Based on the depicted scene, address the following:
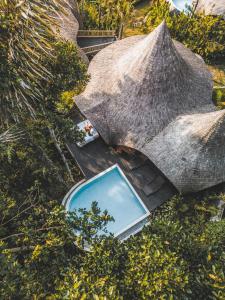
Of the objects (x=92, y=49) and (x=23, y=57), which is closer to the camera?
(x=23, y=57)

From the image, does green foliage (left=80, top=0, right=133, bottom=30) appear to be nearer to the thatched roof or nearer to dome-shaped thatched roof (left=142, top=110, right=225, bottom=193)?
the thatched roof

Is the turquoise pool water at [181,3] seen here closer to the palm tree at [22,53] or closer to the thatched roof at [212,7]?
the thatched roof at [212,7]

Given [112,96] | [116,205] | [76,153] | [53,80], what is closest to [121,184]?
[116,205]

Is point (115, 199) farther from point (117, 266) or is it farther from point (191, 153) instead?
point (117, 266)

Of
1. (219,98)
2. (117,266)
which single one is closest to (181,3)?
(219,98)

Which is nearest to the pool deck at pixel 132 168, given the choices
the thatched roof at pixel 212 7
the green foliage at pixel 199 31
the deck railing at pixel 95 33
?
the deck railing at pixel 95 33

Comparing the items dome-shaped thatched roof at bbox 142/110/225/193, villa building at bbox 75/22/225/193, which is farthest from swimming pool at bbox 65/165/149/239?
dome-shaped thatched roof at bbox 142/110/225/193

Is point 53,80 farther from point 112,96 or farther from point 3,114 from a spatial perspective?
point 112,96
